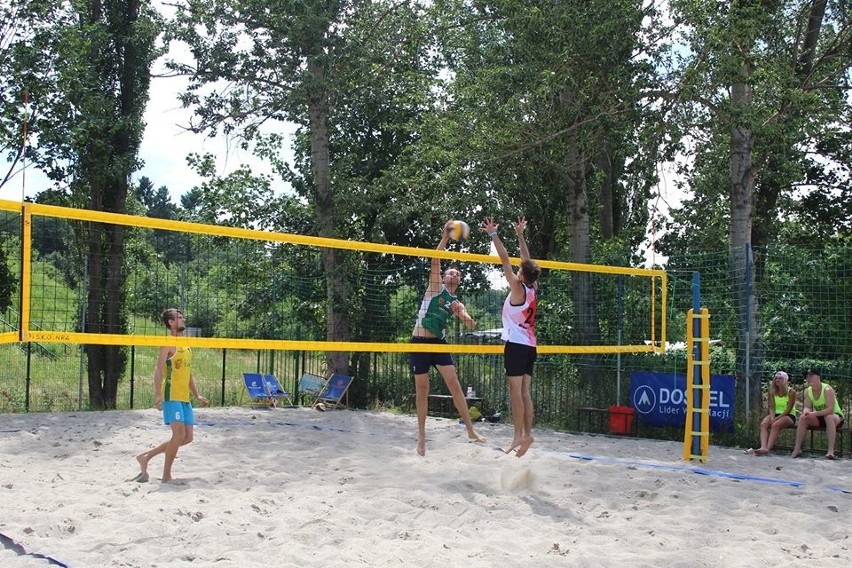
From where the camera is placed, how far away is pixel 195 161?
18406 millimetres

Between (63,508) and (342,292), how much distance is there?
30.6 ft

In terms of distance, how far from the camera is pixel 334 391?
44.8 ft

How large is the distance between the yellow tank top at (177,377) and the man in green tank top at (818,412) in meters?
6.16

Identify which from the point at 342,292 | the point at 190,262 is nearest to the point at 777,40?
the point at 342,292

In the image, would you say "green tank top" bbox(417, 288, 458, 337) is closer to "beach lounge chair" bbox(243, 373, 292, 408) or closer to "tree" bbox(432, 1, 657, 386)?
"tree" bbox(432, 1, 657, 386)

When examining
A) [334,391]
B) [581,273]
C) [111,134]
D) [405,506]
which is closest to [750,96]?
[581,273]

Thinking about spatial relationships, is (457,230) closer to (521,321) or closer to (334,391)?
(521,321)

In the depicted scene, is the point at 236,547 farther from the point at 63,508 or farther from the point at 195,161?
the point at 195,161

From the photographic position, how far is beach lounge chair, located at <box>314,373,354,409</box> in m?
13.6

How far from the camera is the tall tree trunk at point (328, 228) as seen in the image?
14.7 m

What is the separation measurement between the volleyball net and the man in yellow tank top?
185 cm

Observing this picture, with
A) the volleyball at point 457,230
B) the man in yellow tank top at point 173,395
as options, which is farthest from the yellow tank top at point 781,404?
the man in yellow tank top at point 173,395

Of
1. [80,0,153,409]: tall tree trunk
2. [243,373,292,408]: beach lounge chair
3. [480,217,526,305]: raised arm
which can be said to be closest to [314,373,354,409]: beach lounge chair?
[243,373,292,408]: beach lounge chair

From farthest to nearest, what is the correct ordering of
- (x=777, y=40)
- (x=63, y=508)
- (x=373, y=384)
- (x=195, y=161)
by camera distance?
(x=195, y=161) < (x=373, y=384) < (x=777, y=40) < (x=63, y=508)
